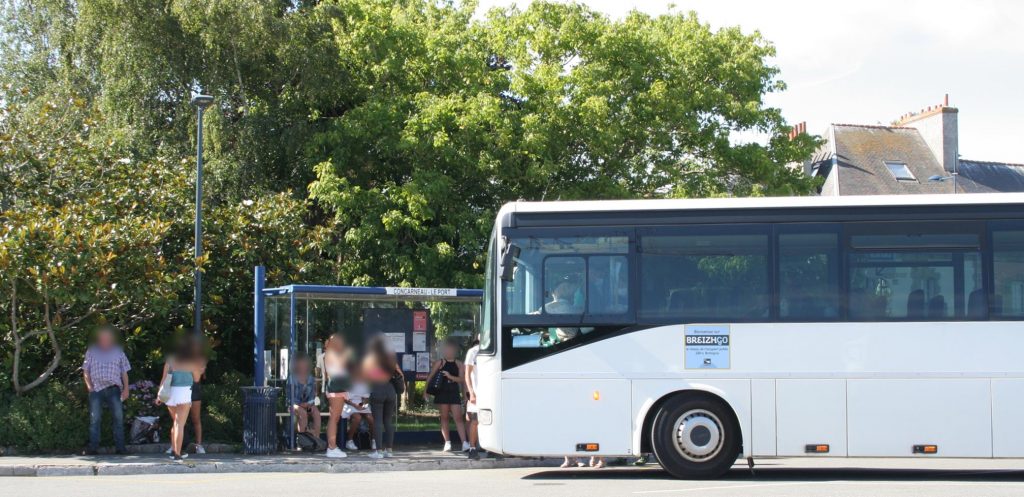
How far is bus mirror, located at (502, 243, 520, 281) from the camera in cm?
1222

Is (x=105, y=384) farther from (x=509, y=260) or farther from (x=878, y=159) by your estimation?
(x=878, y=159)

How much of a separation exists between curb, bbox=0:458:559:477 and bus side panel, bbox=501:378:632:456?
285cm

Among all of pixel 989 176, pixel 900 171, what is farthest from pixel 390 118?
pixel 989 176

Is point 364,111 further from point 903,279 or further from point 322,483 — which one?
point 903,279

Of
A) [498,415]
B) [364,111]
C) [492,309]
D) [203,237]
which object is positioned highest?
[364,111]

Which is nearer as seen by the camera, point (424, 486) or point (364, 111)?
point (424, 486)

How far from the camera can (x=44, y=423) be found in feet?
51.5

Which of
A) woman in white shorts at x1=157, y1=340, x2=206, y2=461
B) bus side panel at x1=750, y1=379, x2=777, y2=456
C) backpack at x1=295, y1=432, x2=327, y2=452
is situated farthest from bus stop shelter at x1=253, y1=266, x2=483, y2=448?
bus side panel at x1=750, y1=379, x2=777, y2=456

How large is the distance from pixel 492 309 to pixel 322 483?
2838 mm

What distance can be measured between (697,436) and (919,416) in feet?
8.22

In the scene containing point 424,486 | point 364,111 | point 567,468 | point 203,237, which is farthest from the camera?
point 364,111

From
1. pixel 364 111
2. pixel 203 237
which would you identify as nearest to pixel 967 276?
pixel 203 237

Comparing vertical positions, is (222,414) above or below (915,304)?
below

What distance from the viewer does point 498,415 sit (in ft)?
40.7
